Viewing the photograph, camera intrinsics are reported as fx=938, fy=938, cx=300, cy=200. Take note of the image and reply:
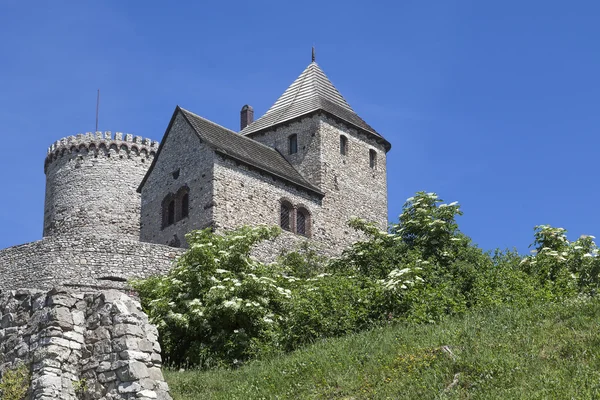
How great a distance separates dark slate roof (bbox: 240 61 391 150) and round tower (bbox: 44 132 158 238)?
25.2ft

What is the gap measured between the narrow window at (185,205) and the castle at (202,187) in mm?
50

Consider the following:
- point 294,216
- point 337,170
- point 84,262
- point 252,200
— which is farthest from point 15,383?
point 337,170

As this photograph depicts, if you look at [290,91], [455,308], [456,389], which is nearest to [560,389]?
[456,389]

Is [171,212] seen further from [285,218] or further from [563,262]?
[563,262]

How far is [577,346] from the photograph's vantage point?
51.2ft

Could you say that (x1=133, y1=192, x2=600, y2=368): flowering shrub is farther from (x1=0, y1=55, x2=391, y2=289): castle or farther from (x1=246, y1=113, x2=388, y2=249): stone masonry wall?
(x1=246, y1=113, x2=388, y2=249): stone masonry wall

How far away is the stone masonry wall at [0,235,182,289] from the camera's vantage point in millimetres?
29781

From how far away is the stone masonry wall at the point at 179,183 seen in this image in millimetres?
35281

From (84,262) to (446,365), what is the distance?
1717cm

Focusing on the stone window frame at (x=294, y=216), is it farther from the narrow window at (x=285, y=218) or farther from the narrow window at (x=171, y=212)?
the narrow window at (x=171, y=212)

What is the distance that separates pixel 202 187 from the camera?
116 ft

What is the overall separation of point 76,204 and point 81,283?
61.5ft

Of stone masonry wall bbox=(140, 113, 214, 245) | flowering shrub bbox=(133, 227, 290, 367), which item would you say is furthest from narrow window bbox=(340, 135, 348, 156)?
flowering shrub bbox=(133, 227, 290, 367)

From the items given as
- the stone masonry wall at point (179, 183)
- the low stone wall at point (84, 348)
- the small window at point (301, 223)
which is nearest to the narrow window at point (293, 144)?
the small window at point (301, 223)
